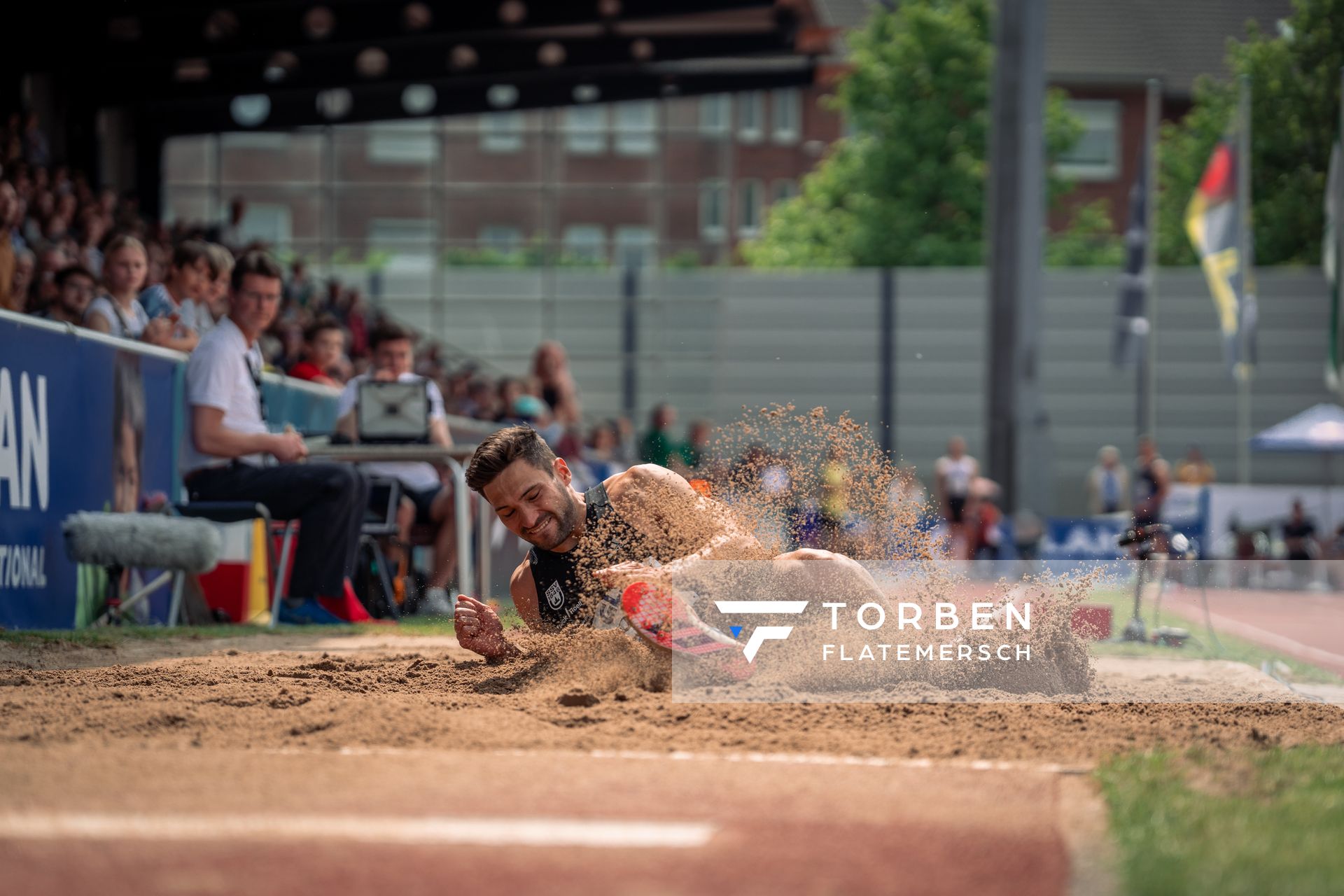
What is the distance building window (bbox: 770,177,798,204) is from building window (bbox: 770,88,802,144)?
1343 millimetres

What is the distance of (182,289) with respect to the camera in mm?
9477

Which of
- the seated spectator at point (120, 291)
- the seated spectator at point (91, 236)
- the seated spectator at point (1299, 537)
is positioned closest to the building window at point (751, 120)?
the seated spectator at point (1299, 537)

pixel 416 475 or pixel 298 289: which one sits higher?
pixel 298 289

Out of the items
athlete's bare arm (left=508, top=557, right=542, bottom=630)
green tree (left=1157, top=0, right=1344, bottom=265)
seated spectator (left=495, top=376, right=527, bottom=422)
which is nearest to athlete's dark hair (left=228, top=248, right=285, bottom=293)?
athlete's bare arm (left=508, top=557, right=542, bottom=630)

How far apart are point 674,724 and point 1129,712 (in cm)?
159

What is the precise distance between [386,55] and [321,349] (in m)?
9.23

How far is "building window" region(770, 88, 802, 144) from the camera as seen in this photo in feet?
177

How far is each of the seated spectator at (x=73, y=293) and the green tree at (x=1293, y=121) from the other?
13.9 meters

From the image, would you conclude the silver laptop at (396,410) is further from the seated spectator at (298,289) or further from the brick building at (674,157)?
the brick building at (674,157)

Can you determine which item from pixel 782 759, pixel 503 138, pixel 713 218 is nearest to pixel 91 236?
pixel 782 759

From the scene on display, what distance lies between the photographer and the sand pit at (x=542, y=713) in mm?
4441

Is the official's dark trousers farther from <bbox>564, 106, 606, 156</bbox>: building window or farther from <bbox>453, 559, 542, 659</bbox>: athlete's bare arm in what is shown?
<bbox>564, 106, 606, 156</bbox>: building window

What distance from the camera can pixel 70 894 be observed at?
2.83 meters

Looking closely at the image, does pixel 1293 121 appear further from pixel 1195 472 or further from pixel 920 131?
pixel 920 131
